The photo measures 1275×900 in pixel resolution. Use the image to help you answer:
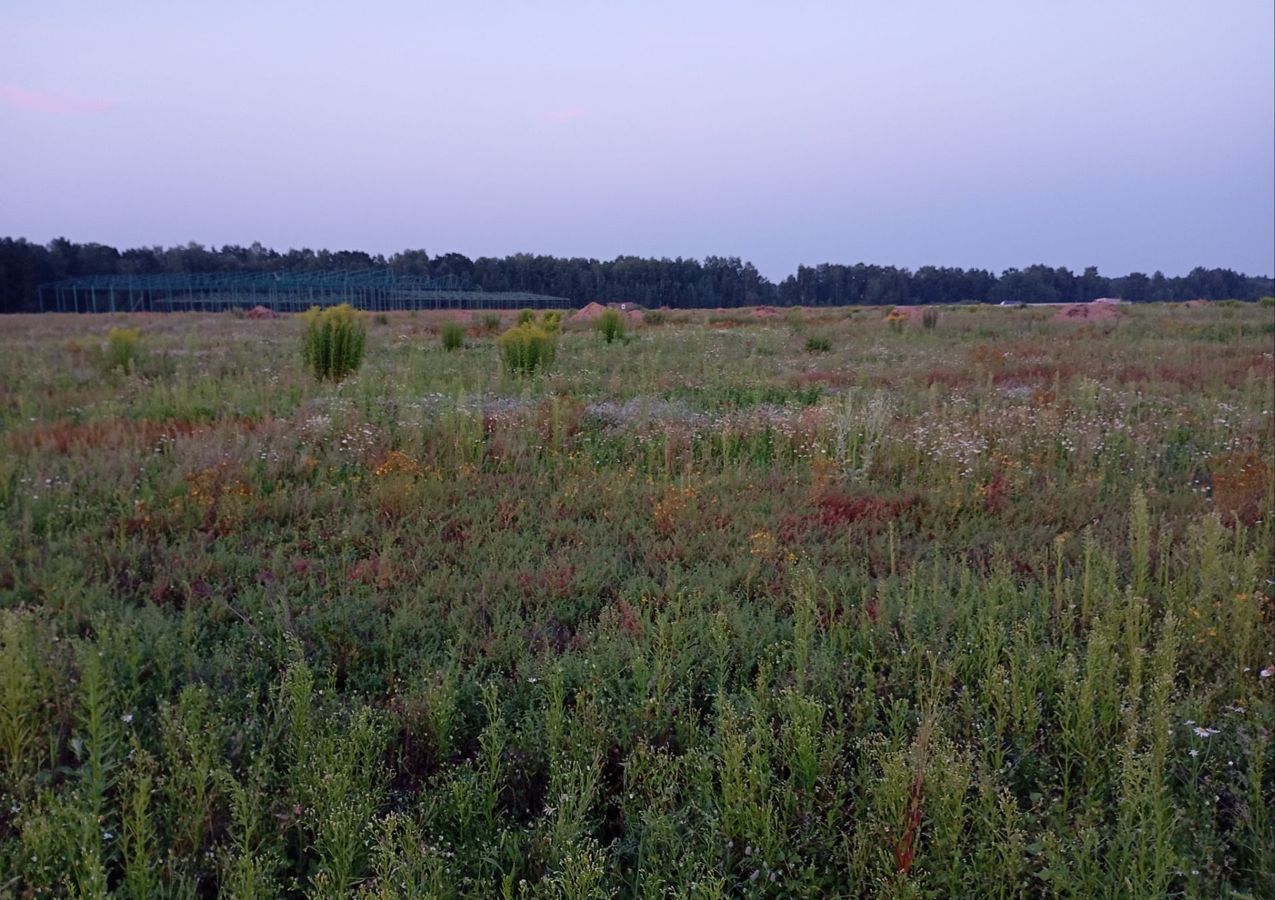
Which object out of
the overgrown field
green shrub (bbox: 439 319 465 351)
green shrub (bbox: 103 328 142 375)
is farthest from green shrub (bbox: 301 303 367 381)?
green shrub (bbox: 439 319 465 351)

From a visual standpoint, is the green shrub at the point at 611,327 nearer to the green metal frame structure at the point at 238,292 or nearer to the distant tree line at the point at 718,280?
the green metal frame structure at the point at 238,292

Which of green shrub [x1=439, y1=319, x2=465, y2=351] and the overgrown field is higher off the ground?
green shrub [x1=439, y1=319, x2=465, y2=351]

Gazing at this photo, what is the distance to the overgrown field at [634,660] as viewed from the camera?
8.16 ft

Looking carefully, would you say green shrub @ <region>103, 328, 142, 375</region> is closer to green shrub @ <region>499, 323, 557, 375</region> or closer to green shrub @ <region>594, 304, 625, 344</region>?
green shrub @ <region>499, 323, 557, 375</region>

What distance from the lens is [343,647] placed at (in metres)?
3.73

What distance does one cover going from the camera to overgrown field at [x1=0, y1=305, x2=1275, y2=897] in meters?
2.49

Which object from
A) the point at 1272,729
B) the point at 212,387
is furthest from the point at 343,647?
the point at 212,387

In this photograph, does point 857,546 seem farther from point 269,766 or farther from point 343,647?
point 269,766

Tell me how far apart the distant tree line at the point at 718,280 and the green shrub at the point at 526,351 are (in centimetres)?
7175

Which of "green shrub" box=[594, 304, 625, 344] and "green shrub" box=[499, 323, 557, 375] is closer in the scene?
"green shrub" box=[499, 323, 557, 375]

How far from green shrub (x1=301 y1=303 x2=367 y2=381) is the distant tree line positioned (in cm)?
7173

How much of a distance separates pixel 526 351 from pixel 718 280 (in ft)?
268

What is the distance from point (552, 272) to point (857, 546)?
8694 cm

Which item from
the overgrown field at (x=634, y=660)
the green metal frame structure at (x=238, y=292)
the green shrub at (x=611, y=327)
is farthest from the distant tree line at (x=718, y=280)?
the overgrown field at (x=634, y=660)
